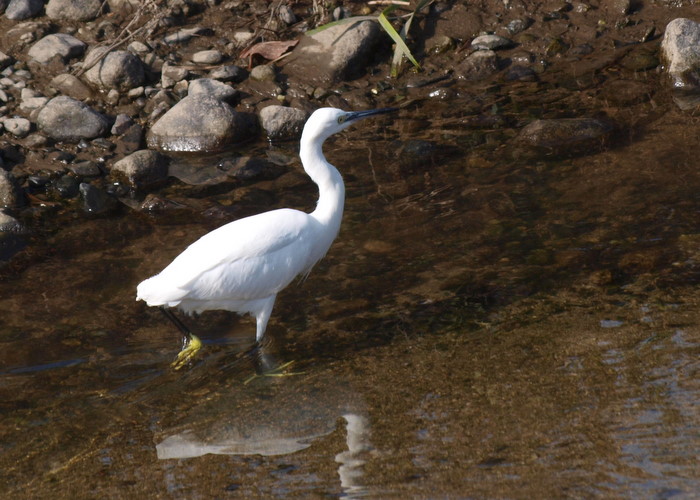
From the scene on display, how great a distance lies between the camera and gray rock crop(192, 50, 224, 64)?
848 cm

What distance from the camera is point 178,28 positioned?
29.0 ft

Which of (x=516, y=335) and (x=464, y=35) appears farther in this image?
(x=464, y=35)

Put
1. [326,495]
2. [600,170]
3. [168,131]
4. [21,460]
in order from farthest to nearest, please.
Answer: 1. [168,131]
2. [600,170]
3. [21,460]
4. [326,495]

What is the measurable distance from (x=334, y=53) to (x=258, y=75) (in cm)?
78

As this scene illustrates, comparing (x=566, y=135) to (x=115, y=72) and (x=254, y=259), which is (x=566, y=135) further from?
(x=115, y=72)

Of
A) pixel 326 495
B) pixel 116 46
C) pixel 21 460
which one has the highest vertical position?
pixel 116 46

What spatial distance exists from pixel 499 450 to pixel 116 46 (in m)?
6.21

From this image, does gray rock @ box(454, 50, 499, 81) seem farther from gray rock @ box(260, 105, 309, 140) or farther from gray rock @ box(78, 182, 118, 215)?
gray rock @ box(78, 182, 118, 215)

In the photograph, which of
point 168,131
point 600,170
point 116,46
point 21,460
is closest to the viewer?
point 21,460

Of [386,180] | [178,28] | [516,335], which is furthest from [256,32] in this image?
[516,335]

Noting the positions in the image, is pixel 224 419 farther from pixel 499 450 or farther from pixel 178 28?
pixel 178 28

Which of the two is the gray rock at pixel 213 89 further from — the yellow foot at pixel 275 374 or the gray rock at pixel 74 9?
the yellow foot at pixel 275 374

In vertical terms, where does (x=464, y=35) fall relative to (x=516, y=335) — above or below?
above

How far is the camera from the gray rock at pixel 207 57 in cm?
848
